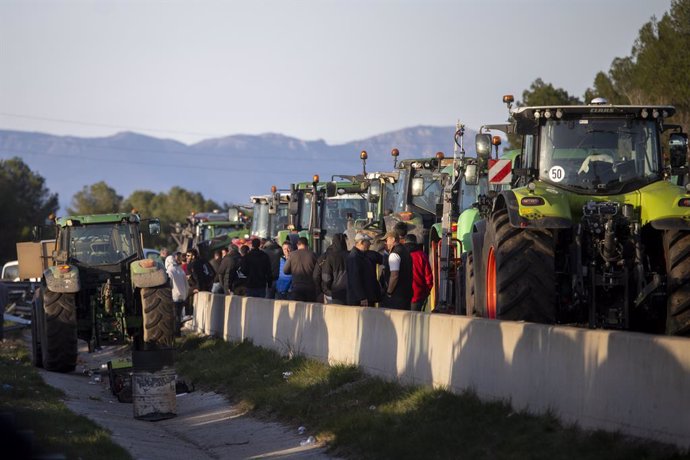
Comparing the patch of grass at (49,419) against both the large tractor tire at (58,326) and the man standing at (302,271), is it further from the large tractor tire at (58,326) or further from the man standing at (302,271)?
the man standing at (302,271)

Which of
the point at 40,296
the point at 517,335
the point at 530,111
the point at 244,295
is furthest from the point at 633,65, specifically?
the point at 517,335

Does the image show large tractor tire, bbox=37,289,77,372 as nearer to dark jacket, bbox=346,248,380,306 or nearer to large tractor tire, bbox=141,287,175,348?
large tractor tire, bbox=141,287,175,348

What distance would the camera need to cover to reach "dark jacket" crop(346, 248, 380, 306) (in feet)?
62.3

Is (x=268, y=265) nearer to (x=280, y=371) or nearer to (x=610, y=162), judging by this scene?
(x=280, y=371)

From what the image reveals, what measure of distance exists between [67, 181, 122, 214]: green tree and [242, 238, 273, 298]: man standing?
3492 inches

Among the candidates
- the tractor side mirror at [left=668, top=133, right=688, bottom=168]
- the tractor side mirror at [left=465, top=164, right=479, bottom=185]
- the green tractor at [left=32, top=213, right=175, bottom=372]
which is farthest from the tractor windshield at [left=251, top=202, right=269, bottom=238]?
the tractor side mirror at [left=668, top=133, right=688, bottom=168]

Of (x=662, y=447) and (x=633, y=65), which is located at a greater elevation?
(x=633, y=65)

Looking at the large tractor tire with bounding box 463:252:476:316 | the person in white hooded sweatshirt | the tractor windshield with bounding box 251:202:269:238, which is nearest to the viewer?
the large tractor tire with bounding box 463:252:476:316

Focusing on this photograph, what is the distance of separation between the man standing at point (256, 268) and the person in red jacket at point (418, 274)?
21.6 feet

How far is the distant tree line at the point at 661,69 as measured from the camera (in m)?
43.0

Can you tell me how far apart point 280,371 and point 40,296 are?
5.82 m

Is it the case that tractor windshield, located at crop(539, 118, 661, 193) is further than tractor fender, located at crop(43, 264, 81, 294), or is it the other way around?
tractor fender, located at crop(43, 264, 81, 294)

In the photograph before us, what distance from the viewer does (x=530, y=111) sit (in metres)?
15.6

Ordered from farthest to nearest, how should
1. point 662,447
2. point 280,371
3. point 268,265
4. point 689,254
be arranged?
point 268,265
point 280,371
point 689,254
point 662,447
